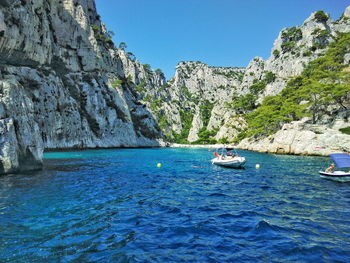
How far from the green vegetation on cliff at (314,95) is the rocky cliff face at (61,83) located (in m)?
53.5

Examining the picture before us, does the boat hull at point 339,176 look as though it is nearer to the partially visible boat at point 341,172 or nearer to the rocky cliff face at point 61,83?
the partially visible boat at point 341,172

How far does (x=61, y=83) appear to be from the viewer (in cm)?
6738

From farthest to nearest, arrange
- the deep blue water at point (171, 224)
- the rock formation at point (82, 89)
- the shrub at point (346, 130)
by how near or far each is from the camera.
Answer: the shrub at point (346, 130), the rock formation at point (82, 89), the deep blue water at point (171, 224)

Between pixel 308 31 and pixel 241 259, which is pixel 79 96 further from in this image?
pixel 308 31

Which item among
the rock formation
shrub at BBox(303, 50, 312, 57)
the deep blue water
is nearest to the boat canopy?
the deep blue water

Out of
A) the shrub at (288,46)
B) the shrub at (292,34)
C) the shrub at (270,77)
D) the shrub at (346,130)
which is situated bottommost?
the shrub at (346,130)

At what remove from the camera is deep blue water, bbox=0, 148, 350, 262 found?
7020mm

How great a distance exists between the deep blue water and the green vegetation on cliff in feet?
165

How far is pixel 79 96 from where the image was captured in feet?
250

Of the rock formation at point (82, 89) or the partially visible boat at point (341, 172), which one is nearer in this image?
the partially visible boat at point (341, 172)

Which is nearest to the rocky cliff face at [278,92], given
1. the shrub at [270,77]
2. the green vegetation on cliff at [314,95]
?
the shrub at [270,77]

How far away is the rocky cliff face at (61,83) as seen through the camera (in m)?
25.3

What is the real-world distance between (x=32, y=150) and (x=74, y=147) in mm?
45006

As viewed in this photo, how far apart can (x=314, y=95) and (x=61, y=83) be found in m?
74.4
